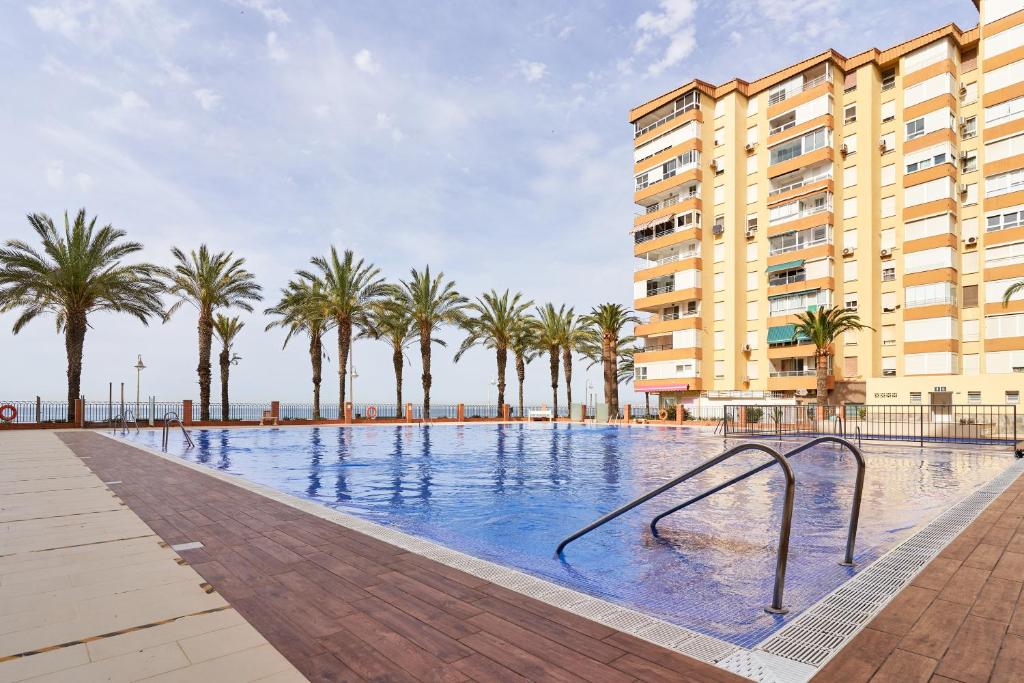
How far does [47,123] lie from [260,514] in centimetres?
1543

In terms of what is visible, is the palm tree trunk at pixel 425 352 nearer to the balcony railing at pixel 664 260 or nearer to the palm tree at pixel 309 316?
the palm tree at pixel 309 316

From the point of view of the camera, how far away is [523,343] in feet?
157

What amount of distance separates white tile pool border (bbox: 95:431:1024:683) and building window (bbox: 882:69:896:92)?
4938cm

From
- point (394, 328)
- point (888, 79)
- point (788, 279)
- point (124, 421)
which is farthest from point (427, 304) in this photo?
point (888, 79)

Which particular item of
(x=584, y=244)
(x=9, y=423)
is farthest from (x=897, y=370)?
(x=9, y=423)

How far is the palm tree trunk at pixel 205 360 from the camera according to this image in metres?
33.5

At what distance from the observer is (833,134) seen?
43969 mm

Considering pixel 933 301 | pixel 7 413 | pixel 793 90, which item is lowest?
pixel 7 413

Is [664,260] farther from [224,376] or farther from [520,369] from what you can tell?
[224,376]

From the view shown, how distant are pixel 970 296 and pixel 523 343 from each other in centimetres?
3232

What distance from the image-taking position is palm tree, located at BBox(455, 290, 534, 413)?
45.8 m

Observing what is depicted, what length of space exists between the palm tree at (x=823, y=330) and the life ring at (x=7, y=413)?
4607 cm

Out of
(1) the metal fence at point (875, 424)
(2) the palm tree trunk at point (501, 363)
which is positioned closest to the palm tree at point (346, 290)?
(2) the palm tree trunk at point (501, 363)

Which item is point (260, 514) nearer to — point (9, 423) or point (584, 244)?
point (9, 423)
